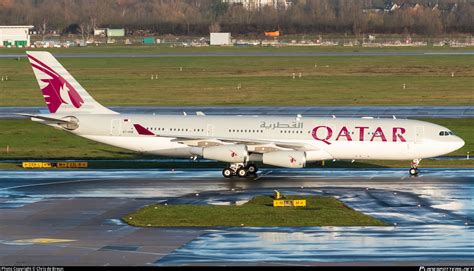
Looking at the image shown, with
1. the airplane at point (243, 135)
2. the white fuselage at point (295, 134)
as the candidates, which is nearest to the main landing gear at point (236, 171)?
the airplane at point (243, 135)

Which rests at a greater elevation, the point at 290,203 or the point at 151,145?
the point at 151,145

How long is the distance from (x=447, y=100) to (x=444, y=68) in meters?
40.6

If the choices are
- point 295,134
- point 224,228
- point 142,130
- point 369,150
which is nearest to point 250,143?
point 295,134

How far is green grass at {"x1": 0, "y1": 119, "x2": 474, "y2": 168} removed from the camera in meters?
61.8

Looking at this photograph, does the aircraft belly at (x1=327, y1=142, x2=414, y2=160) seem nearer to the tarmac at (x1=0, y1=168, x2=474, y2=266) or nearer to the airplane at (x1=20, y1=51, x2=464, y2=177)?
the airplane at (x1=20, y1=51, x2=464, y2=177)

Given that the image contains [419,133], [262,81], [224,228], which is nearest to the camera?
[224,228]

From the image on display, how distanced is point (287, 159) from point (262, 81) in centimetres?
6767

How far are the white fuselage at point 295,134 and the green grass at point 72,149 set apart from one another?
12.7 ft

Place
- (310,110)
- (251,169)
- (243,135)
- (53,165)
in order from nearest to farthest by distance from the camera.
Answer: (251,169), (243,135), (53,165), (310,110)

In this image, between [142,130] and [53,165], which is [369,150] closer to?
[142,130]

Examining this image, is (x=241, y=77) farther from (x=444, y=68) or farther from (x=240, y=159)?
(x=240, y=159)

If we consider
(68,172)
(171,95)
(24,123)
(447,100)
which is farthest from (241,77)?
(68,172)

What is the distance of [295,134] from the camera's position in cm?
5659

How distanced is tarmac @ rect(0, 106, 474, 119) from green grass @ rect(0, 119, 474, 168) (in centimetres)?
649
